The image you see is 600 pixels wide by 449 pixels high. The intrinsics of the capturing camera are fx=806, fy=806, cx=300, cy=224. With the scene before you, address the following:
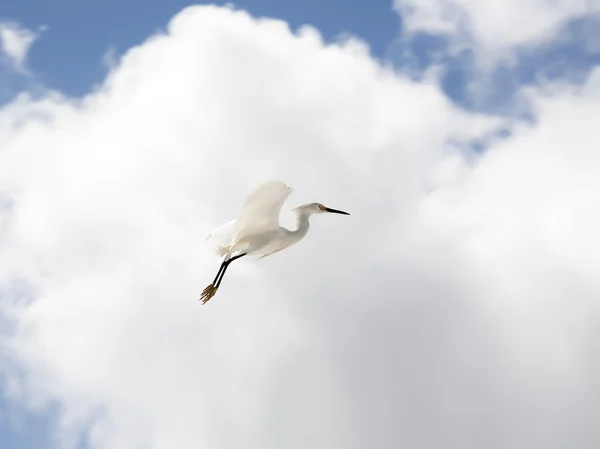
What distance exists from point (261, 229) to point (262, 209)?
1.12 metres

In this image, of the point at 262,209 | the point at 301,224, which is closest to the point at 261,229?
the point at 262,209

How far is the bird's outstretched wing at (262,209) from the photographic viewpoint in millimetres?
21234

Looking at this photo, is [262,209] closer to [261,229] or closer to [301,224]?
[261,229]

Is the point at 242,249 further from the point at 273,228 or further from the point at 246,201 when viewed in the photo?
the point at 246,201

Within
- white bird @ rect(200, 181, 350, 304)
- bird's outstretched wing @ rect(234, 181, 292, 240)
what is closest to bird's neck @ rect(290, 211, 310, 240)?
white bird @ rect(200, 181, 350, 304)

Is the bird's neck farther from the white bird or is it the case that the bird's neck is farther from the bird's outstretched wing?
the bird's outstretched wing

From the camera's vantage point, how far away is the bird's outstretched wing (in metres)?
21.2

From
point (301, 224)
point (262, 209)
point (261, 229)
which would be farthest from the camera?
point (301, 224)

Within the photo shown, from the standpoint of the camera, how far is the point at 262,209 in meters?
22.2

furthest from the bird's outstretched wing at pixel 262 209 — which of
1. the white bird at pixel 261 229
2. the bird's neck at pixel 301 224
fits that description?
the bird's neck at pixel 301 224

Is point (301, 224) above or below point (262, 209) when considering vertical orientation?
above

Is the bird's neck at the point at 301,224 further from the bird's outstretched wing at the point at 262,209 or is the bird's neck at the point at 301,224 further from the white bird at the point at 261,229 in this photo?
the bird's outstretched wing at the point at 262,209

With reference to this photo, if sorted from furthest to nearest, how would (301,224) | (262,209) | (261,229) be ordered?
(301,224), (261,229), (262,209)

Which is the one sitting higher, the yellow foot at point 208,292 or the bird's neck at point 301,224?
the bird's neck at point 301,224
